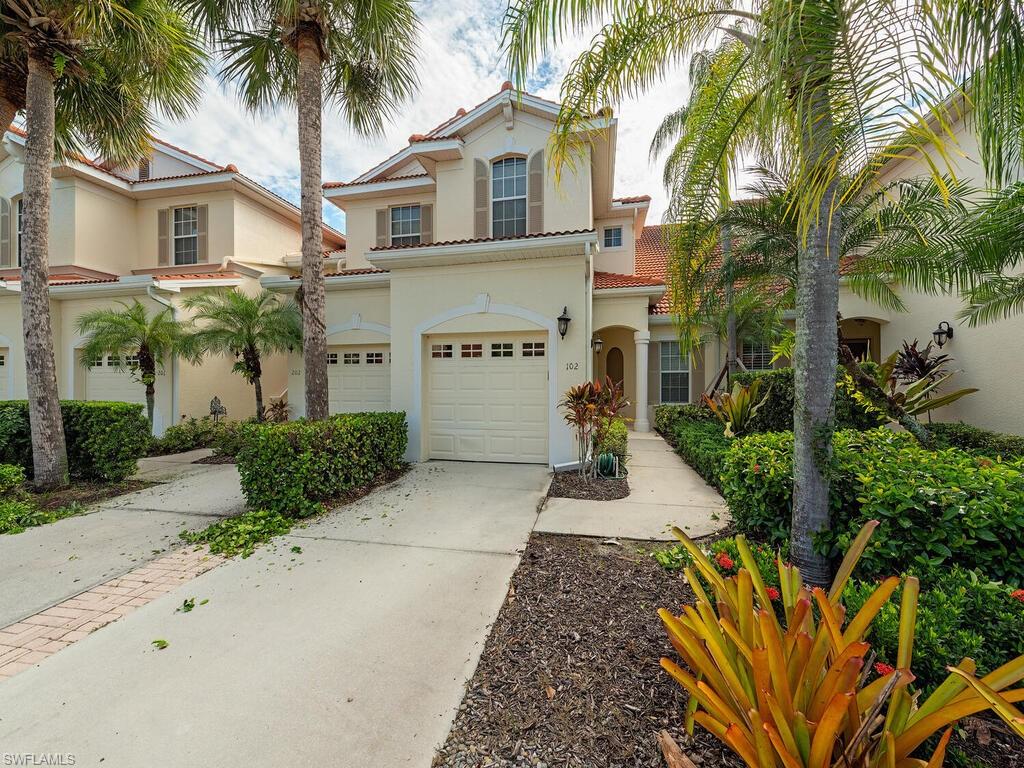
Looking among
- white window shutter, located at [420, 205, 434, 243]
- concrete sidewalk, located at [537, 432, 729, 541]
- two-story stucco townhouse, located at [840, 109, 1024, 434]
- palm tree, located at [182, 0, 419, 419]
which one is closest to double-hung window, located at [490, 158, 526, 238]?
white window shutter, located at [420, 205, 434, 243]

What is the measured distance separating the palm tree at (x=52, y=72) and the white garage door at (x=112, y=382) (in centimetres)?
456

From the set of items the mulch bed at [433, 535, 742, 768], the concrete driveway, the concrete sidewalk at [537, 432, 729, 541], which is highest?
the concrete sidewalk at [537, 432, 729, 541]

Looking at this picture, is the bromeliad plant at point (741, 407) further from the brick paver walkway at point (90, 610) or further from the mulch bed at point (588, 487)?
the brick paver walkway at point (90, 610)

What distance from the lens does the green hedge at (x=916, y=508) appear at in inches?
104

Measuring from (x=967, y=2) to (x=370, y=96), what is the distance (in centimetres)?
847

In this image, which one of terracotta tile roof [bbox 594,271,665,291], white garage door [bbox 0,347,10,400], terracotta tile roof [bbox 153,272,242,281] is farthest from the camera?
terracotta tile roof [bbox 594,271,665,291]

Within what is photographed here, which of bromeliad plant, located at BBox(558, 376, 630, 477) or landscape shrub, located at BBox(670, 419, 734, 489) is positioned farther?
bromeliad plant, located at BBox(558, 376, 630, 477)

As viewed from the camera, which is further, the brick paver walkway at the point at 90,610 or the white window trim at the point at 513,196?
the white window trim at the point at 513,196

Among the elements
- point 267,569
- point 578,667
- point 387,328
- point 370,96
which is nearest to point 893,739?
point 578,667

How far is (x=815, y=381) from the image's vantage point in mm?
3033

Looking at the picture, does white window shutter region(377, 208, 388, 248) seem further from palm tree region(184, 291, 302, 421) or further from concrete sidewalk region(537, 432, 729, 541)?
concrete sidewalk region(537, 432, 729, 541)

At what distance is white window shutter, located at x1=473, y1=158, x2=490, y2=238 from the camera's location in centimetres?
1040

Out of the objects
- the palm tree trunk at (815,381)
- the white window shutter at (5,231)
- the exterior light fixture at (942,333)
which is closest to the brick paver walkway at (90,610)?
the palm tree trunk at (815,381)

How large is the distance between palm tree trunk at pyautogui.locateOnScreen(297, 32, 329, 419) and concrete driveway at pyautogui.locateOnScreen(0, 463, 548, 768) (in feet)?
9.52
